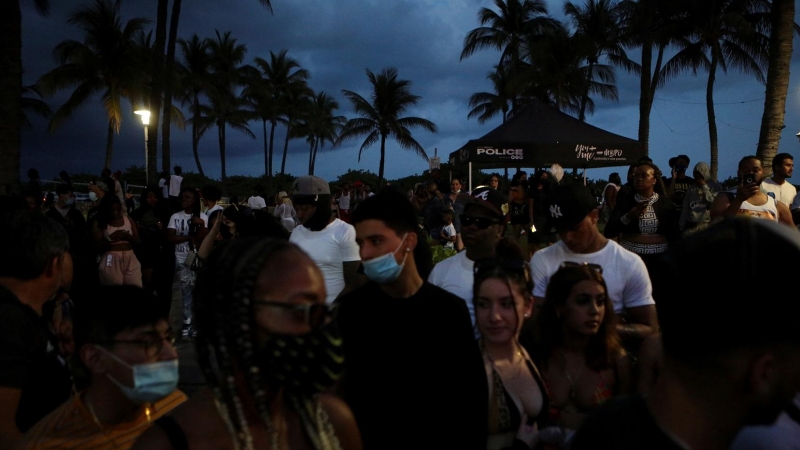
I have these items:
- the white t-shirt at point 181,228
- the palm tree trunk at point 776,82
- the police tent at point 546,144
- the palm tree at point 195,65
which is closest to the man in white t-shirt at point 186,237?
the white t-shirt at point 181,228

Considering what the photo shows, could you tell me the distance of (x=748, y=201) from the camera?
253 inches

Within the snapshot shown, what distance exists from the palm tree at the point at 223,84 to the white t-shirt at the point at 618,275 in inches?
1819

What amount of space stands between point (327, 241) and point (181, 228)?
3.78 m

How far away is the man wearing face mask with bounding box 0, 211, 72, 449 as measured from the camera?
7.64 feet

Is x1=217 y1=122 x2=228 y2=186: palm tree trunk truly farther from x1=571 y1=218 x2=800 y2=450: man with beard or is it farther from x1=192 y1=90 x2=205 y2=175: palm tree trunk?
x1=571 y1=218 x2=800 y2=450: man with beard

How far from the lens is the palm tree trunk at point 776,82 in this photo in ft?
38.5

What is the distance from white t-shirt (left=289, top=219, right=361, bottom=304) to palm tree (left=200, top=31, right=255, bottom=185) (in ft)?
145

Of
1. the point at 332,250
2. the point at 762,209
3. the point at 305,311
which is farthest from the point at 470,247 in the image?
the point at 762,209

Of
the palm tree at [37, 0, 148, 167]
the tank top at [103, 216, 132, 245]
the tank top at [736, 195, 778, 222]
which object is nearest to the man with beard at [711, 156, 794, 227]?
the tank top at [736, 195, 778, 222]

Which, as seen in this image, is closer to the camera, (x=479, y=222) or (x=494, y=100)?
(x=479, y=222)

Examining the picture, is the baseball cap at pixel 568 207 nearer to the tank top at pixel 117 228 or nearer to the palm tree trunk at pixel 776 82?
the tank top at pixel 117 228

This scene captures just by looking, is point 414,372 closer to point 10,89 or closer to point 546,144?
point 10,89

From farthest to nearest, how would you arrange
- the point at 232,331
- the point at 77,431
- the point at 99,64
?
the point at 99,64 < the point at 77,431 < the point at 232,331

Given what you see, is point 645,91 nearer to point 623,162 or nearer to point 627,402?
point 623,162
